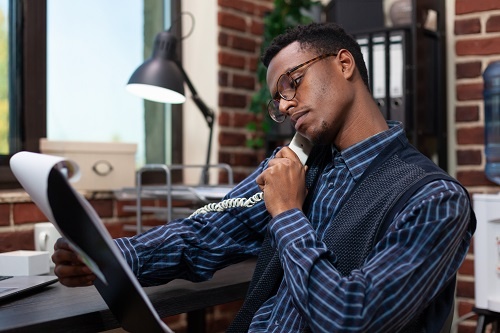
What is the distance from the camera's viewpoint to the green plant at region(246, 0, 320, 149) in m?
2.55

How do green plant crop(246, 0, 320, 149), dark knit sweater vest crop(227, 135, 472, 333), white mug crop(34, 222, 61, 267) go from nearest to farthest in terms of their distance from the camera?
1. dark knit sweater vest crop(227, 135, 472, 333)
2. white mug crop(34, 222, 61, 267)
3. green plant crop(246, 0, 320, 149)

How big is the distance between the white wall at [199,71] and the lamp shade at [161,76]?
46cm

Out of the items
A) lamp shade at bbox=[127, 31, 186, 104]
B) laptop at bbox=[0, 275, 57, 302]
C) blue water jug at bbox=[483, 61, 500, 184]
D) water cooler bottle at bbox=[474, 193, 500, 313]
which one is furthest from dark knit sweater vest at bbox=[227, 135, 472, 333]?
blue water jug at bbox=[483, 61, 500, 184]

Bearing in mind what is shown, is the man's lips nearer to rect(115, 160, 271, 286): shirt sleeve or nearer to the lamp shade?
rect(115, 160, 271, 286): shirt sleeve

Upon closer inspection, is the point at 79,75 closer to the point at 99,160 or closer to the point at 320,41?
the point at 99,160

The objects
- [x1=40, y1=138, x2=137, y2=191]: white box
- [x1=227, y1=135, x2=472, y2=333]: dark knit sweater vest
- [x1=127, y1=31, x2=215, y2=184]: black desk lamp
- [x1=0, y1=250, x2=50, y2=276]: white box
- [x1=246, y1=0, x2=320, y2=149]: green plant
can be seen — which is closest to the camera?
[x1=227, y1=135, x2=472, y2=333]: dark knit sweater vest

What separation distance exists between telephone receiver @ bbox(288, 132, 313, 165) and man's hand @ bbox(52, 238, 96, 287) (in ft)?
1.59

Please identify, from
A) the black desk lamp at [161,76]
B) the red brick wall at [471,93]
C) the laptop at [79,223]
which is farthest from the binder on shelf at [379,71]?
the laptop at [79,223]

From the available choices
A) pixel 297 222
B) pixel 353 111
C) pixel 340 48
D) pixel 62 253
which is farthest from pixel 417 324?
pixel 62 253

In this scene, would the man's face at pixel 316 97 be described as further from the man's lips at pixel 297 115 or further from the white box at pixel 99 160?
the white box at pixel 99 160

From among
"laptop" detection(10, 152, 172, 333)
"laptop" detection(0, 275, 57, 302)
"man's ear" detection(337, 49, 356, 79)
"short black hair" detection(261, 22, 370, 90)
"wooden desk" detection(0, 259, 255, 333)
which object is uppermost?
"short black hair" detection(261, 22, 370, 90)

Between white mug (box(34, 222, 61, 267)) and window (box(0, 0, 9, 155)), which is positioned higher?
window (box(0, 0, 9, 155))

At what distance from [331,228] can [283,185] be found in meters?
0.11

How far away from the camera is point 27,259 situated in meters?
1.60
